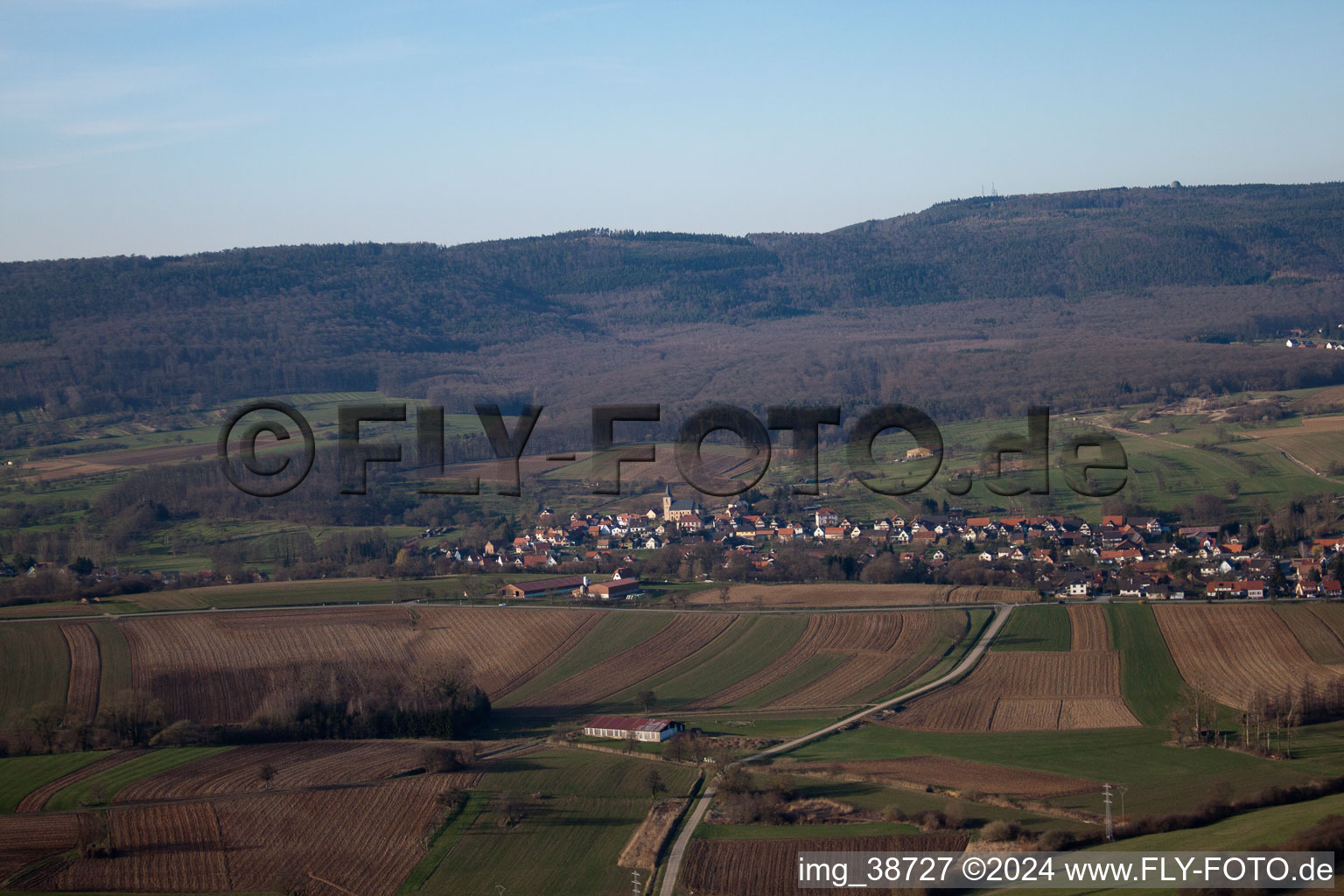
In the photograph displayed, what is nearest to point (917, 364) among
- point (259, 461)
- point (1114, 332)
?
point (1114, 332)

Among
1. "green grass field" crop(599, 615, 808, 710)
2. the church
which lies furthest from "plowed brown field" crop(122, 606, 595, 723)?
the church

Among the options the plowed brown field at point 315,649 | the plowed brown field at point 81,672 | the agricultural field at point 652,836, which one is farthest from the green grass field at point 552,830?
the plowed brown field at point 81,672

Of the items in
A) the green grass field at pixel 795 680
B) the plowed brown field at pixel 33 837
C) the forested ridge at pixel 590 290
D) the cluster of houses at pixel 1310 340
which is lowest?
the green grass field at pixel 795 680

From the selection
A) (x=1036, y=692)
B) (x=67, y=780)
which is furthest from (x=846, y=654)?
(x=67, y=780)

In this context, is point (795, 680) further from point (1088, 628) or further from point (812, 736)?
point (1088, 628)

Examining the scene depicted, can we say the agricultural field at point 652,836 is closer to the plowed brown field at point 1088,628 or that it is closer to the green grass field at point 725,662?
the green grass field at point 725,662

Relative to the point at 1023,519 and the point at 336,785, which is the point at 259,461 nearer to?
the point at 1023,519
